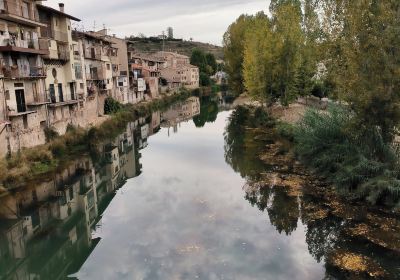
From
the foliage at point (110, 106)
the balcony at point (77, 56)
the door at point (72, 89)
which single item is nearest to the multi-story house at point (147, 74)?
the foliage at point (110, 106)

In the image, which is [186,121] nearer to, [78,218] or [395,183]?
[78,218]

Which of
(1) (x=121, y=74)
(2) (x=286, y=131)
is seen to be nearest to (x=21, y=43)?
(2) (x=286, y=131)

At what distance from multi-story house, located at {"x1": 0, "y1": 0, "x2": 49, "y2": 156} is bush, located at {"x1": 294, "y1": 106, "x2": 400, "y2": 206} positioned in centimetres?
1890

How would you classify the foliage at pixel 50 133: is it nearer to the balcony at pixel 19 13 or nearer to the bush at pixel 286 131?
the balcony at pixel 19 13

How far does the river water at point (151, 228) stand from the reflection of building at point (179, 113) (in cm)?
2228

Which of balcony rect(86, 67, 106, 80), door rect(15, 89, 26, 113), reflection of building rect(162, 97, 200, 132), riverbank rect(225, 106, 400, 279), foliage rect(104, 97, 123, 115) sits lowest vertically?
riverbank rect(225, 106, 400, 279)

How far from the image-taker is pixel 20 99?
27938mm

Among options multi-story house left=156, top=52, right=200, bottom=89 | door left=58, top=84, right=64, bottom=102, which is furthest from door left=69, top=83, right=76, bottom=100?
multi-story house left=156, top=52, right=200, bottom=89

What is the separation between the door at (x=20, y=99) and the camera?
27534 mm

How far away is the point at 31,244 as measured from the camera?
16609 millimetres

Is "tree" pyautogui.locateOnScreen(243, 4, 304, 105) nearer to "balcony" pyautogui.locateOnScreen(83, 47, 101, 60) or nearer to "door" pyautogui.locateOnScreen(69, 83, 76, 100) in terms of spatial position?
"balcony" pyautogui.locateOnScreen(83, 47, 101, 60)

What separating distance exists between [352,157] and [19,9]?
2517 cm

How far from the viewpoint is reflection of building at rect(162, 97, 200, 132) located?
172 ft

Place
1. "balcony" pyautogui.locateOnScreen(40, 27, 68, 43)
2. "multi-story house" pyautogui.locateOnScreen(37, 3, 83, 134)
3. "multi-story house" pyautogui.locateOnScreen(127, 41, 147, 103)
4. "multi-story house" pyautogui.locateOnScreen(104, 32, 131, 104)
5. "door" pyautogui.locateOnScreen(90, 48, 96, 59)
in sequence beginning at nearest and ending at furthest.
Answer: "multi-story house" pyautogui.locateOnScreen(37, 3, 83, 134), "balcony" pyautogui.locateOnScreen(40, 27, 68, 43), "door" pyautogui.locateOnScreen(90, 48, 96, 59), "multi-story house" pyautogui.locateOnScreen(104, 32, 131, 104), "multi-story house" pyautogui.locateOnScreen(127, 41, 147, 103)
